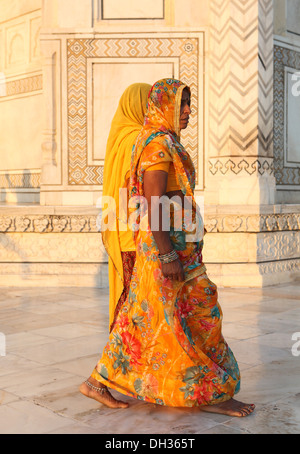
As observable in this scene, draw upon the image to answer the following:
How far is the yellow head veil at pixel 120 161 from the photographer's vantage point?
248cm

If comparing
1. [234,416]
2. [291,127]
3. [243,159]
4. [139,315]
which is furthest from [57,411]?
[291,127]

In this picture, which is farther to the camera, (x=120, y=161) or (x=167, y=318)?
(x=120, y=161)

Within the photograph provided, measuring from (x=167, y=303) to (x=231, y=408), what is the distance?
0.44 meters

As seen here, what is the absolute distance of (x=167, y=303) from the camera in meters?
2.25

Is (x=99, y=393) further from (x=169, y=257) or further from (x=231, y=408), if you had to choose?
(x=169, y=257)

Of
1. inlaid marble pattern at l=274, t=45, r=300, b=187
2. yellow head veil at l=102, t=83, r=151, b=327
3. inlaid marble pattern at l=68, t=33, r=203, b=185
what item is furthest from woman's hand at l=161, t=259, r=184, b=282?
inlaid marble pattern at l=274, t=45, r=300, b=187

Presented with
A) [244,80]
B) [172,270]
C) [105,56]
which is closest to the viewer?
[172,270]

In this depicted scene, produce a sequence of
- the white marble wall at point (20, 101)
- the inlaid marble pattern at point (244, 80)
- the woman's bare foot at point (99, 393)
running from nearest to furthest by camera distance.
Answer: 1. the woman's bare foot at point (99, 393)
2. the inlaid marble pattern at point (244, 80)
3. the white marble wall at point (20, 101)

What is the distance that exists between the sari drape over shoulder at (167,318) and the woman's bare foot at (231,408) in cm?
2

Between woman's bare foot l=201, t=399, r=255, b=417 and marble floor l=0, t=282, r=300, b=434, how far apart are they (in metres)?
0.02

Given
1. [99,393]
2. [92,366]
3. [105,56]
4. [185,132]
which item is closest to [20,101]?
[105,56]

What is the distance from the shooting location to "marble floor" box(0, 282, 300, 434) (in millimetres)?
2148

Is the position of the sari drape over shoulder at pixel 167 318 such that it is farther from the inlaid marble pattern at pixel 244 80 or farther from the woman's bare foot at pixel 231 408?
the inlaid marble pattern at pixel 244 80

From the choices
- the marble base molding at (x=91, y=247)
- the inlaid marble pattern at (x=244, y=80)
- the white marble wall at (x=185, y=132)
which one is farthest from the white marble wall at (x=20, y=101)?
the inlaid marble pattern at (x=244, y=80)
